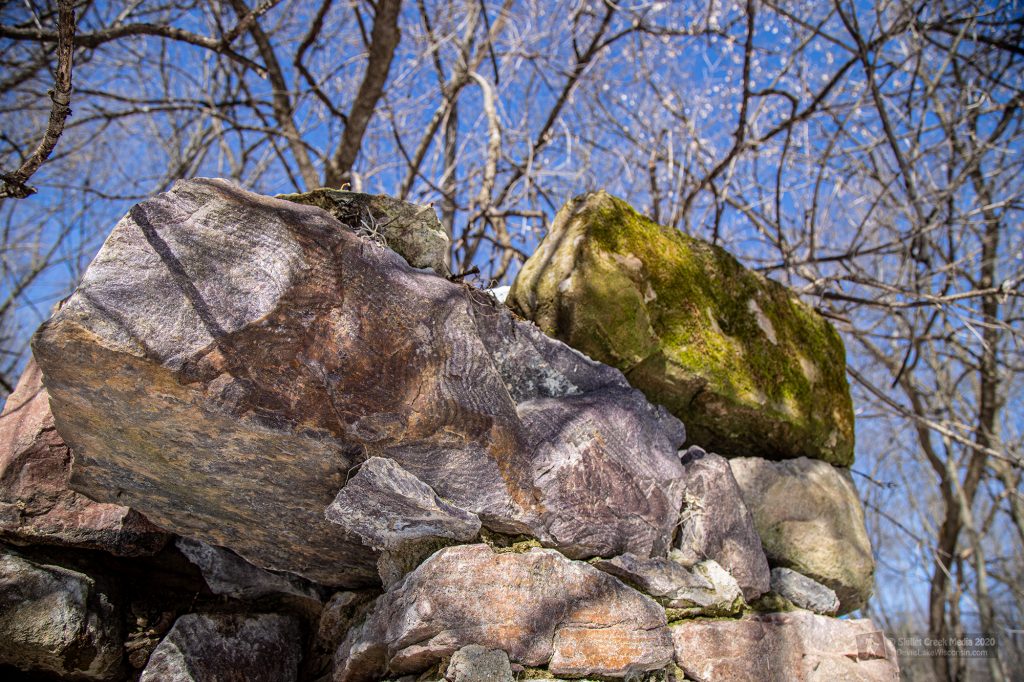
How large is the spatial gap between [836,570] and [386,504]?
5.15 feet

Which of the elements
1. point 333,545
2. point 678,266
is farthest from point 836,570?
point 333,545

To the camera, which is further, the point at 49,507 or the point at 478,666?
the point at 49,507

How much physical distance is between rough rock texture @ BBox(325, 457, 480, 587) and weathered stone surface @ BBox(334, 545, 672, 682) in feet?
0.22

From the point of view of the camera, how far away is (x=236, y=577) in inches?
71.0

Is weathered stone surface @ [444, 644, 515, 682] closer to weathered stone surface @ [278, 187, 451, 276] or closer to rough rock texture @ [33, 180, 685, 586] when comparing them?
rough rock texture @ [33, 180, 685, 586]

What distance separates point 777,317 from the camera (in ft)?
7.94

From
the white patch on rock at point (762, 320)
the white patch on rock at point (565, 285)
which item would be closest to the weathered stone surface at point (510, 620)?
the white patch on rock at point (565, 285)

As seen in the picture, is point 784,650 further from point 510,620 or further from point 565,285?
point 565,285

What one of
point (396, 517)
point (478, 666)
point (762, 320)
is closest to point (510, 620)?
point (478, 666)

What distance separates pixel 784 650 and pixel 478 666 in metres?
0.97

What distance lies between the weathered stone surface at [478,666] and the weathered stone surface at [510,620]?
2 centimetres

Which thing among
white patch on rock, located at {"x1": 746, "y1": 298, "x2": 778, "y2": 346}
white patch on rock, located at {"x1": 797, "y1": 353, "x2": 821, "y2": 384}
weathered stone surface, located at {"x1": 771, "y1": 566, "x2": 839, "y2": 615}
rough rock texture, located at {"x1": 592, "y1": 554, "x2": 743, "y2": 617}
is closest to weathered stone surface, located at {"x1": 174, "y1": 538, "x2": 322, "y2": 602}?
rough rock texture, located at {"x1": 592, "y1": 554, "x2": 743, "y2": 617}

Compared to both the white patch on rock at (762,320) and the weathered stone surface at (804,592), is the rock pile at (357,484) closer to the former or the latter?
the weathered stone surface at (804,592)

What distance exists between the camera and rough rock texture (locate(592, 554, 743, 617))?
1.66m
